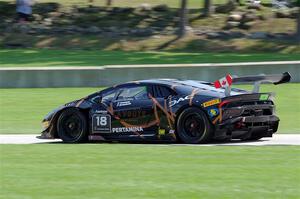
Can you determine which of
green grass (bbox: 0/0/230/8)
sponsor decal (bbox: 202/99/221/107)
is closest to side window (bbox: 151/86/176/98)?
sponsor decal (bbox: 202/99/221/107)

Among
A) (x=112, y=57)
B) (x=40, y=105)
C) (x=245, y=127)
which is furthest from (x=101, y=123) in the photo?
(x=112, y=57)

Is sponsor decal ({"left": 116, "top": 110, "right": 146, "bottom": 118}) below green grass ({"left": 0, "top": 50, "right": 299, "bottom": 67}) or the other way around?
below

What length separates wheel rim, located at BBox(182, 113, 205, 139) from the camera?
569 inches

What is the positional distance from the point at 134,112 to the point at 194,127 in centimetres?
127

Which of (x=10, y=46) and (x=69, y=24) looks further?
(x=69, y=24)

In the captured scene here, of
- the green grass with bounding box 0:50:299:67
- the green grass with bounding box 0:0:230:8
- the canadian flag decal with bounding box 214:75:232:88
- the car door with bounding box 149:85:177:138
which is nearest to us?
the canadian flag decal with bounding box 214:75:232:88
